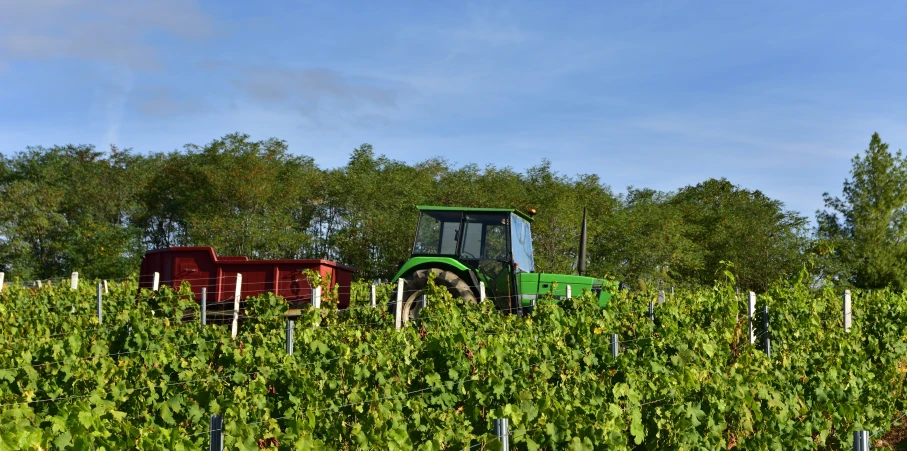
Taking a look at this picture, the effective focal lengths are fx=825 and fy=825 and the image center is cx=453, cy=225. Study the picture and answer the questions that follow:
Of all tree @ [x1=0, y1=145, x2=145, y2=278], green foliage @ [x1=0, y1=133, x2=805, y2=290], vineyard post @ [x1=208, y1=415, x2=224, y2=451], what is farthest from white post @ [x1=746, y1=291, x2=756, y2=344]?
tree @ [x1=0, y1=145, x2=145, y2=278]

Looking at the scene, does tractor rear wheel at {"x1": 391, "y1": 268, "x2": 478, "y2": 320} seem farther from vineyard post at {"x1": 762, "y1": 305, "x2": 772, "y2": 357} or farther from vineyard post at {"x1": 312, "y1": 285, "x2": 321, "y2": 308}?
vineyard post at {"x1": 762, "y1": 305, "x2": 772, "y2": 357}

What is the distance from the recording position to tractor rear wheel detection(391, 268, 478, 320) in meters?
9.41

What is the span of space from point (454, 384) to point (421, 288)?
4.18 m

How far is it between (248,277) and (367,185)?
2014cm

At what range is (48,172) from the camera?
36562 mm

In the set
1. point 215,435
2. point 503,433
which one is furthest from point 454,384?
point 215,435

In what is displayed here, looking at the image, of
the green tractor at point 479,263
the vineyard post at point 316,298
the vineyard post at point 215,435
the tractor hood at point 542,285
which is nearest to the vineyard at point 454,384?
the vineyard post at point 215,435

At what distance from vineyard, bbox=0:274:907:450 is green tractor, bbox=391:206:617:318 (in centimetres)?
99

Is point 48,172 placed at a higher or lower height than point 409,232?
higher

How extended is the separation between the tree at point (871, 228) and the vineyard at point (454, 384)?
95.1 feet

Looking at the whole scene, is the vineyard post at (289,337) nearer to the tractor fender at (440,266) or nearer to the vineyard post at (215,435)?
the vineyard post at (215,435)

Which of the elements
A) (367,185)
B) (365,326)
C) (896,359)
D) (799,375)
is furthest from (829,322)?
(367,185)

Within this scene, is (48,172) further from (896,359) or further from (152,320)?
(896,359)

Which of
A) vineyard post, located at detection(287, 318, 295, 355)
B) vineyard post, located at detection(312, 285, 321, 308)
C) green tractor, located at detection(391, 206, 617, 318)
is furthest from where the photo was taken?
green tractor, located at detection(391, 206, 617, 318)
